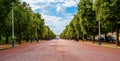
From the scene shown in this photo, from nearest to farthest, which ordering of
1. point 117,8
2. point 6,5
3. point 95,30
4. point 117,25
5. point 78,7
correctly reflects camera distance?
point 6,5
point 117,8
point 117,25
point 95,30
point 78,7

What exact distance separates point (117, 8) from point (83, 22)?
128ft

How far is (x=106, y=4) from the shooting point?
174 feet

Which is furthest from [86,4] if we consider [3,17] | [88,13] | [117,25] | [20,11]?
[3,17]

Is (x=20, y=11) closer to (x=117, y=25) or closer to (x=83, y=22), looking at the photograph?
(x=83, y=22)

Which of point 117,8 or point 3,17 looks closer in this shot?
point 3,17

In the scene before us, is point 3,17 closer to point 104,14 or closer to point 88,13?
point 104,14

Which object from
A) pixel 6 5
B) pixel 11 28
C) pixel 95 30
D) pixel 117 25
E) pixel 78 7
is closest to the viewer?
pixel 6 5

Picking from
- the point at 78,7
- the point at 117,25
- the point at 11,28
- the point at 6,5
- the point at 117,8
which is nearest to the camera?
the point at 6,5

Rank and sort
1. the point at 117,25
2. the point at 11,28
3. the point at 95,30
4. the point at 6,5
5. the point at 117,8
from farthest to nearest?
the point at 95,30, the point at 11,28, the point at 117,25, the point at 117,8, the point at 6,5

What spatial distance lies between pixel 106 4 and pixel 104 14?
7.38ft

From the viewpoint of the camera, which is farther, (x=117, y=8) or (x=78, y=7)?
(x=78, y=7)

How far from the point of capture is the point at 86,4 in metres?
90.7

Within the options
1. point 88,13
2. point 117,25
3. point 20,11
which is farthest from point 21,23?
point 117,25

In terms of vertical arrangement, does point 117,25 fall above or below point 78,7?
below
